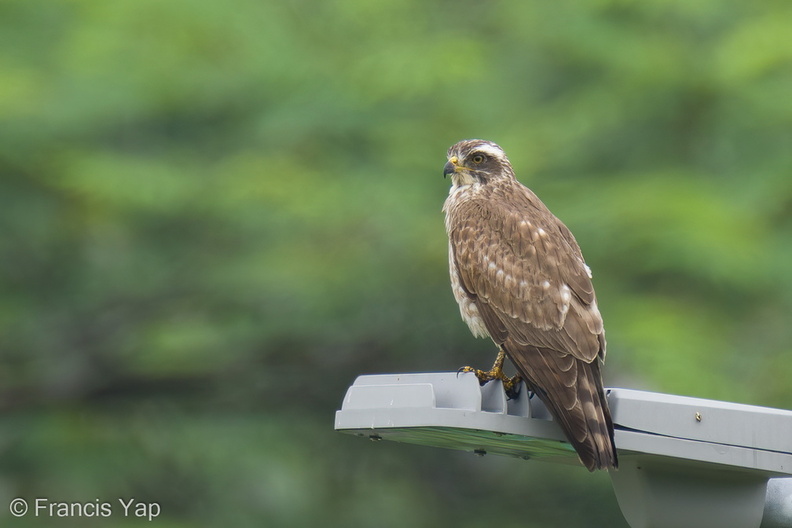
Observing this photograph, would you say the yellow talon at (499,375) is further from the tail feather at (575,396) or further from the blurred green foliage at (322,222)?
the blurred green foliage at (322,222)

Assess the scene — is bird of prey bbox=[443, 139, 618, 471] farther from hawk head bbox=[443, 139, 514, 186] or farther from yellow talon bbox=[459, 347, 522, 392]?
hawk head bbox=[443, 139, 514, 186]

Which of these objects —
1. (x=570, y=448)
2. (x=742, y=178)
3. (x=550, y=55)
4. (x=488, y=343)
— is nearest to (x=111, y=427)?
(x=488, y=343)

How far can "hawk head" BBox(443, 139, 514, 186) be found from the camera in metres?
6.15

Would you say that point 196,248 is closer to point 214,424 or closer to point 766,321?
point 214,424

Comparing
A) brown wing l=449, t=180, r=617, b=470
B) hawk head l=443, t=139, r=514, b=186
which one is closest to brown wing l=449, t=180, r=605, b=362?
brown wing l=449, t=180, r=617, b=470

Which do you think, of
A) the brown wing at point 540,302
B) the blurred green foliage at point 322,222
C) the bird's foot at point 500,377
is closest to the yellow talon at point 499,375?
the bird's foot at point 500,377

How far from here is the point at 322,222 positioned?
299 inches

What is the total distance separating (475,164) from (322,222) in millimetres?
1686

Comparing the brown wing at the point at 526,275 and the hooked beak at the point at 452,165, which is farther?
the hooked beak at the point at 452,165

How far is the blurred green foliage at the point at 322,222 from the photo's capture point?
24.2 ft

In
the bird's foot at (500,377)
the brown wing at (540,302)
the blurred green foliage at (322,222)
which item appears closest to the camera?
the brown wing at (540,302)

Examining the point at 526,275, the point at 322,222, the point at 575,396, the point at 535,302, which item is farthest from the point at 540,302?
the point at 322,222

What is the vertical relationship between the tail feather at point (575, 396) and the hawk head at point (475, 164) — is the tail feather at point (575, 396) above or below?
below

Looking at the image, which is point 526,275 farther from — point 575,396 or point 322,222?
point 322,222
